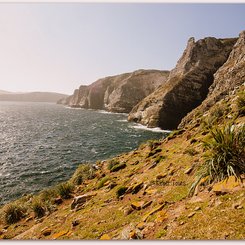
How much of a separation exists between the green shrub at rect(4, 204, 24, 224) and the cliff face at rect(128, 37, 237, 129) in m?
52.1

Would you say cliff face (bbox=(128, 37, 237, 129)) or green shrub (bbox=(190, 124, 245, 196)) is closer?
green shrub (bbox=(190, 124, 245, 196))

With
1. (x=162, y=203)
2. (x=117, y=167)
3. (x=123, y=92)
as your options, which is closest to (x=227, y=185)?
(x=162, y=203)

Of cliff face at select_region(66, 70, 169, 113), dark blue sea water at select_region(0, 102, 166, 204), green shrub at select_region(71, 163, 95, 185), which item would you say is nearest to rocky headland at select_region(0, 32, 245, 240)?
green shrub at select_region(71, 163, 95, 185)

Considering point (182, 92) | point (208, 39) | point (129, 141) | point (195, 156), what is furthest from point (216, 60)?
point (195, 156)

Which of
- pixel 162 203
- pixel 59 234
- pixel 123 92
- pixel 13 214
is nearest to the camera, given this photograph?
pixel 162 203

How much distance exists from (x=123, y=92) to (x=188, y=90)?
210 feet

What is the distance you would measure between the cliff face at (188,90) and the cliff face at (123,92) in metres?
47.2

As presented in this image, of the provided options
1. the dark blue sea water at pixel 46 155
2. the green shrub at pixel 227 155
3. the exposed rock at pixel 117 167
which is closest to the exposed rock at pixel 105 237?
the green shrub at pixel 227 155

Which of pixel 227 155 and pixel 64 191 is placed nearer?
pixel 227 155

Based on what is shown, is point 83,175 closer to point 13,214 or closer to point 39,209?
point 39,209

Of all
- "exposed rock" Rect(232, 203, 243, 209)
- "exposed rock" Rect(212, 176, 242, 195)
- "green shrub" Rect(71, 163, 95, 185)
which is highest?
"exposed rock" Rect(212, 176, 242, 195)

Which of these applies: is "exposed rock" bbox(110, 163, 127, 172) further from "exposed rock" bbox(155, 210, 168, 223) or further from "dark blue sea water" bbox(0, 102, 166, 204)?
"exposed rock" bbox(155, 210, 168, 223)

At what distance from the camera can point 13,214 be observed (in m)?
15.2

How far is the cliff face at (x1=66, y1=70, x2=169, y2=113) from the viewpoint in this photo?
12812cm
